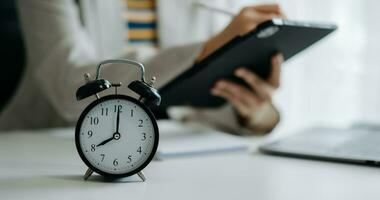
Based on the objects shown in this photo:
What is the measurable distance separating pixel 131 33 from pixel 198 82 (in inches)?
17.7

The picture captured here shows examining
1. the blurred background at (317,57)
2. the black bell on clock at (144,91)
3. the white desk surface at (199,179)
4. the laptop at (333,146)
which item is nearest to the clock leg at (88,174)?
the white desk surface at (199,179)

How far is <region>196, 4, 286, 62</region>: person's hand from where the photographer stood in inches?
31.8

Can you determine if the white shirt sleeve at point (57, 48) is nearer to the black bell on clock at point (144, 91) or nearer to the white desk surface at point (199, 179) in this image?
the white desk surface at point (199, 179)

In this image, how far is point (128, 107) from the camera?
54cm

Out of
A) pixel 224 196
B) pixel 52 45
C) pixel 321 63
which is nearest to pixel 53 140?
pixel 52 45

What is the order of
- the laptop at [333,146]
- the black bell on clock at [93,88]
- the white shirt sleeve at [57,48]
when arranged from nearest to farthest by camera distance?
the black bell on clock at [93,88] < the laptop at [333,146] < the white shirt sleeve at [57,48]

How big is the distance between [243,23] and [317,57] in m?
0.80

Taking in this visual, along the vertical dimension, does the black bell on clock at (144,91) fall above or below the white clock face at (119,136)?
above

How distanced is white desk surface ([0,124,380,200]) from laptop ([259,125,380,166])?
2cm

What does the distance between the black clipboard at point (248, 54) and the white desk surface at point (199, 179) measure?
0.55ft

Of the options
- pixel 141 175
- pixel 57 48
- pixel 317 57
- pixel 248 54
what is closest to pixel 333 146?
pixel 248 54

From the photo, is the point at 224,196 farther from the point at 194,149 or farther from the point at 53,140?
the point at 53,140

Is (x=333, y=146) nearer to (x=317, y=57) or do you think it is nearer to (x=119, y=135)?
(x=119, y=135)

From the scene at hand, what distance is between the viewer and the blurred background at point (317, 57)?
1.32m
